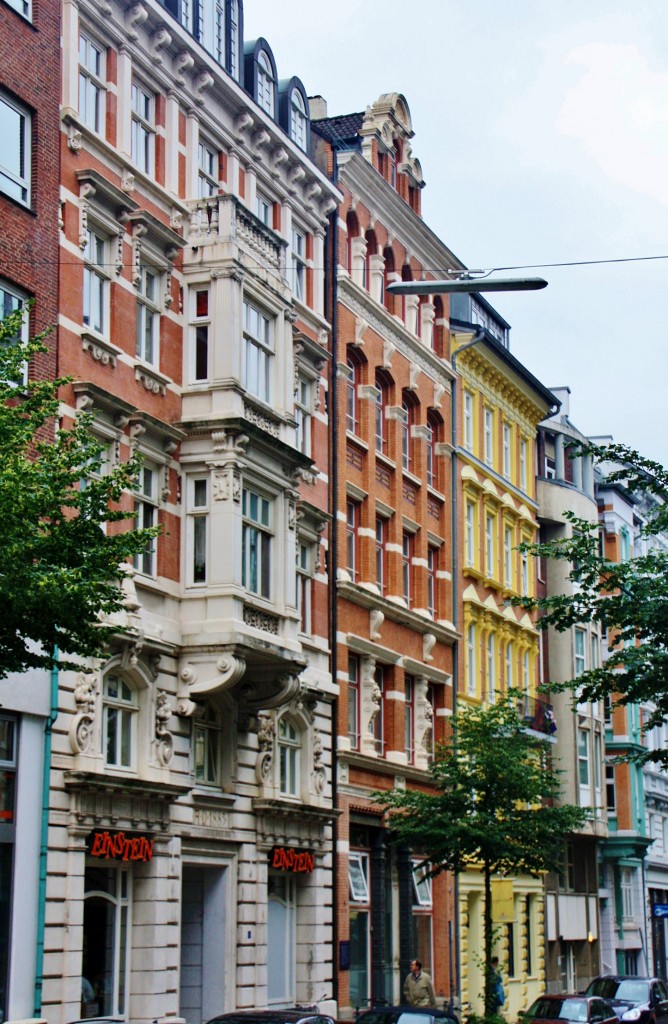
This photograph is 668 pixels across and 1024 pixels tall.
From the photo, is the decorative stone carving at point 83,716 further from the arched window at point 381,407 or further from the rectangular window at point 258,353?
the arched window at point 381,407

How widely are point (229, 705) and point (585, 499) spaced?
3347cm

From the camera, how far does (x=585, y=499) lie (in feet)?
211

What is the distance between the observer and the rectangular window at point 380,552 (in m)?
43.5

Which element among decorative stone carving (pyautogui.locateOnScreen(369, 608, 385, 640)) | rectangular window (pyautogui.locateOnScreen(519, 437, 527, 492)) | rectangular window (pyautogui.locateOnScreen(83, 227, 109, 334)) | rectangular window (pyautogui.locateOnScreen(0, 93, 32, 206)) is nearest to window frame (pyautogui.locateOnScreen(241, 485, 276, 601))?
rectangular window (pyautogui.locateOnScreen(83, 227, 109, 334))

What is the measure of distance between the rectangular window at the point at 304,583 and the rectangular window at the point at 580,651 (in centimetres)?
2714

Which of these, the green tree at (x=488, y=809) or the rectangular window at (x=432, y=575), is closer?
the green tree at (x=488, y=809)

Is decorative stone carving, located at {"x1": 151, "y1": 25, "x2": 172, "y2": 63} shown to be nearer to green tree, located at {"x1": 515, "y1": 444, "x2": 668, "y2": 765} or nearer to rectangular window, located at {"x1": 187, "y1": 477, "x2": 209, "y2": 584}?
rectangular window, located at {"x1": 187, "y1": 477, "x2": 209, "y2": 584}

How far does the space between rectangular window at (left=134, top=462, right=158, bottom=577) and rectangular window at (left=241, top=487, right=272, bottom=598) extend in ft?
6.83

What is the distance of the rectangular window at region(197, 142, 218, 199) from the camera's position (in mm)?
34219

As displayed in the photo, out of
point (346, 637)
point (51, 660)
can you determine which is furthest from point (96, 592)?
point (346, 637)

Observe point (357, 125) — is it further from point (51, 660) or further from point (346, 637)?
point (51, 660)

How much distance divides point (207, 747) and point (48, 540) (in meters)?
14.8

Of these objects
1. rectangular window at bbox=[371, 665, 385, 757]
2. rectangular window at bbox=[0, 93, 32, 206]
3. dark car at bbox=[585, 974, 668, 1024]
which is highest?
rectangular window at bbox=[0, 93, 32, 206]

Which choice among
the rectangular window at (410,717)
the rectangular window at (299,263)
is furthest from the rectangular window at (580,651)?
the rectangular window at (299,263)
